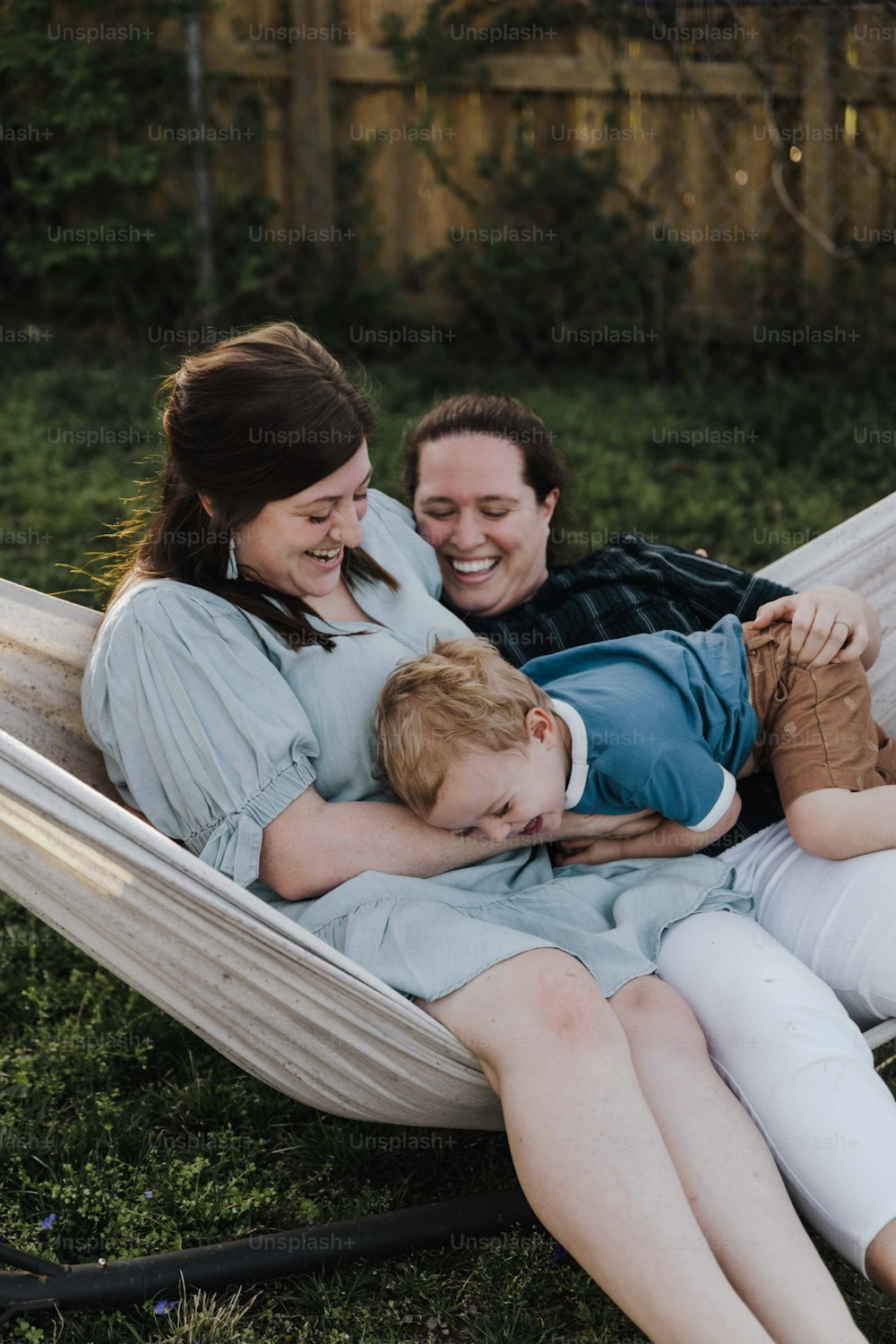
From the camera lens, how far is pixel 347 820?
1.82 m

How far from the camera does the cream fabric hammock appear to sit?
62.6 inches

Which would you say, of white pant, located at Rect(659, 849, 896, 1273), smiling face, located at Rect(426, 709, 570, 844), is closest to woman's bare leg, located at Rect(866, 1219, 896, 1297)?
white pant, located at Rect(659, 849, 896, 1273)

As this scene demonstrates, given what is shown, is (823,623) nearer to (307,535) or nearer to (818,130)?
(307,535)

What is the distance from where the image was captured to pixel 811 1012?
169 centimetres

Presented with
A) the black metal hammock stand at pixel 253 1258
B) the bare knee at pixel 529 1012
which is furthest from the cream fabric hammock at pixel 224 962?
the black metal hammock stand at pixel 253 1258

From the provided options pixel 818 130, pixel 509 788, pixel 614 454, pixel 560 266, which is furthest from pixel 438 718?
pixel 818 130

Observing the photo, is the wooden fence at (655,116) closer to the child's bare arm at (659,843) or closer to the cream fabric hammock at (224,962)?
the child's bare arm at (659,843)

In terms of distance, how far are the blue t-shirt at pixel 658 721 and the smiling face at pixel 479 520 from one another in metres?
0.28

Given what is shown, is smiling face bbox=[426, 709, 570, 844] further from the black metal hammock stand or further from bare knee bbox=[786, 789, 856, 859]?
the black metal hammock stand

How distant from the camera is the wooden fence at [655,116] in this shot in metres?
5.47

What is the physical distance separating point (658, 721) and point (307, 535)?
0.54 m

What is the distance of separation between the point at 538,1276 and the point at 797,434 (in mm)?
3568

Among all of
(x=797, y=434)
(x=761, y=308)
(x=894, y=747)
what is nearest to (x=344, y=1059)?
(x=894, y=747)

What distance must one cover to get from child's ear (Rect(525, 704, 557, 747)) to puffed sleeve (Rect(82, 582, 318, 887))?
29cm
